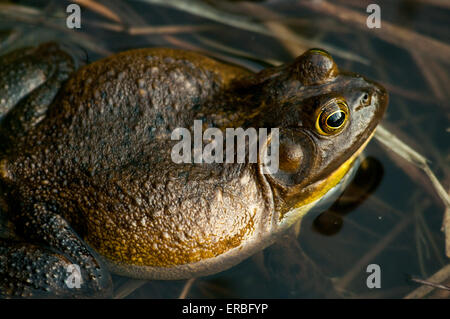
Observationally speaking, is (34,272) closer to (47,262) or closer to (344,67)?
(47,262)

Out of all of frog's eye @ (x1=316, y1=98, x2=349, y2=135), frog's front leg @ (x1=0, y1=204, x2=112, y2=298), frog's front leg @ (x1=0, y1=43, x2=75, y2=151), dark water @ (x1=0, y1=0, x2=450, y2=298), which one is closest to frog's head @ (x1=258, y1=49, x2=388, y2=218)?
frog's eye @ (x1=316, y1=98, x2=349, y2=135)

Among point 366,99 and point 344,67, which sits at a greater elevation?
point 344,67

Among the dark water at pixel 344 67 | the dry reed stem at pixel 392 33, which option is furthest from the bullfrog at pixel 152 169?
the dry reed stem at pixel 392 33

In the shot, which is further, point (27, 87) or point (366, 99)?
point (27, 87)

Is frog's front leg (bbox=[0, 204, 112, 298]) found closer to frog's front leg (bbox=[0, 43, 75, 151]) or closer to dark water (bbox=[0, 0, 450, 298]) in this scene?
dark water (bbox=[0, 0, 450, 298])

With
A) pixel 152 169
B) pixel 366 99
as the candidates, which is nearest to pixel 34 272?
pixel 152 169
